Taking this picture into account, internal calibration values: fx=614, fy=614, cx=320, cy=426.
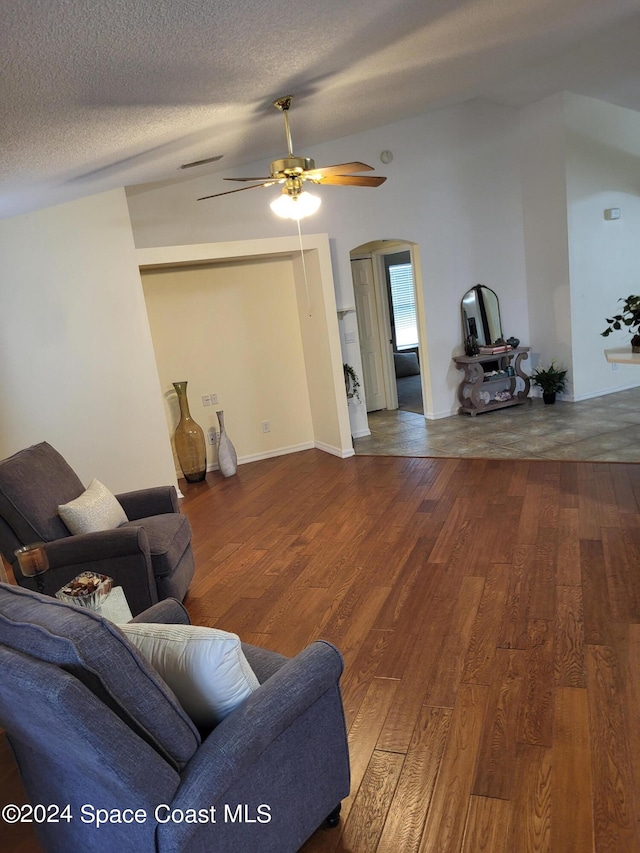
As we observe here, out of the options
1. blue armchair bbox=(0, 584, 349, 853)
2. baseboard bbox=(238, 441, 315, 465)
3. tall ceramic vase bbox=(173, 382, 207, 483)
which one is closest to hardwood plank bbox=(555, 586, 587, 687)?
blue armchair bbox=(0, 584, 349, 853)

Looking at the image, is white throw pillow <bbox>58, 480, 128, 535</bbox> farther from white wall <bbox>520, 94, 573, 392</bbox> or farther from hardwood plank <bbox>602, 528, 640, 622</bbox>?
white wall <bbox>520, 94, 573, 392</bbox>

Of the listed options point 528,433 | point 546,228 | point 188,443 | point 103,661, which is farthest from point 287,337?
point 103,661

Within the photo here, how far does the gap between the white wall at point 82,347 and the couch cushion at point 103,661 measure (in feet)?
12.7

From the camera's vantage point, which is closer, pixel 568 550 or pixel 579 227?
pixel 568 550

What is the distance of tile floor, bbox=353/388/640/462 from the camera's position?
5611 millimetres

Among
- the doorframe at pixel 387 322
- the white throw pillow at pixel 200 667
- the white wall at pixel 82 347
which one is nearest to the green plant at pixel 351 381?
the doorframe at pixel 387 322

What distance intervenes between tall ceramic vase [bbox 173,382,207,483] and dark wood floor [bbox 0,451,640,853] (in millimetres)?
592

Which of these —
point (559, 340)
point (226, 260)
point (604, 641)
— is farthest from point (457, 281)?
point (604, 641)

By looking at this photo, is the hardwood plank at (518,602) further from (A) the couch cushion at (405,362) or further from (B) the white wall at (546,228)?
(A) the couch cushion at (405,362)

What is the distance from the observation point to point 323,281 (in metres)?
6.01

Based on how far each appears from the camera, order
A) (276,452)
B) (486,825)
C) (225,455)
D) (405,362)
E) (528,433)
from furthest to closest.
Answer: (405,362)
(276,452)
(528,433)
(225,455)
(486,825)

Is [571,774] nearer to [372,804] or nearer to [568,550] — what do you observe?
[372,804]

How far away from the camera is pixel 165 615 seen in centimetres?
216

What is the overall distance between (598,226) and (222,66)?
6091mm
